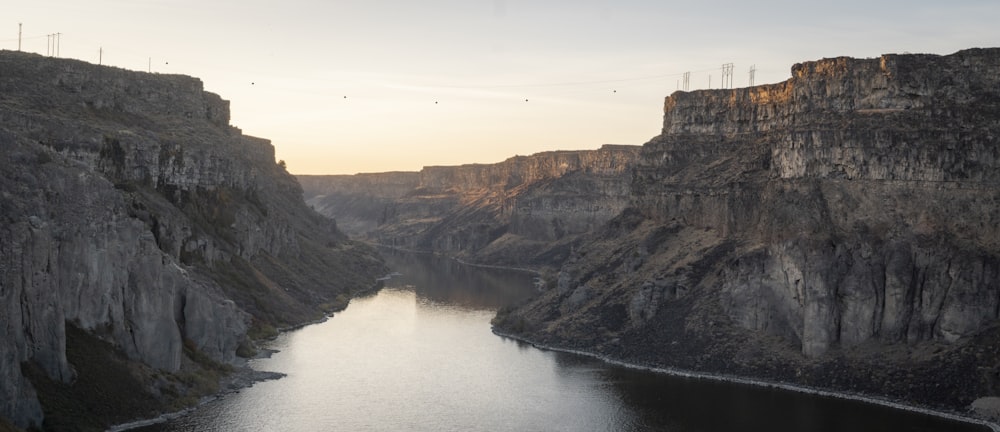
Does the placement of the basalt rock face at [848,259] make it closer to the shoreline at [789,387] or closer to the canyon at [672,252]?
the canyon at [672,252]

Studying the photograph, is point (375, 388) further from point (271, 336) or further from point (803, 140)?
point (803, 140)

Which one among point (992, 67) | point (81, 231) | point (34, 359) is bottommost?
point (34, 359)

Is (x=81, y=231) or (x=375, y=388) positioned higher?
(x=81, y=231)

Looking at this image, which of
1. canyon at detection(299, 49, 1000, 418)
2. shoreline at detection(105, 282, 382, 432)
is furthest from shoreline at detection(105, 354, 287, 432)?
canyon at detection(299, 49, 1000, 418)

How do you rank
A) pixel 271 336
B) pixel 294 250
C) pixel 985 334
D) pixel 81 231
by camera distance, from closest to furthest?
pixel 81 231, pixel 985 334, pixel 271 336, pixel 294 250

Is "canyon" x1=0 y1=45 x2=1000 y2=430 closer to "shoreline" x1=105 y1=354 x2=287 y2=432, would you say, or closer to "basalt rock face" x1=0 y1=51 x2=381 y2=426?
"basalt rock face" x1=0 y1=51 x2=381 y2=426

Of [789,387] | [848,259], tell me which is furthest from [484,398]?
[848,259]

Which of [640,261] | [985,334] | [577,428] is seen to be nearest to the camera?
[577,428]

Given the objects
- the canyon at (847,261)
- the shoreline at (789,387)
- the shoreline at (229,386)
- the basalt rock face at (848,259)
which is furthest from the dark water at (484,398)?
Answer: the basalt rock face at (848,259)

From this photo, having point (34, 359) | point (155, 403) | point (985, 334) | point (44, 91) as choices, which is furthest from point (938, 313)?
point (44, 91)
